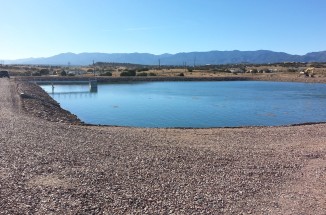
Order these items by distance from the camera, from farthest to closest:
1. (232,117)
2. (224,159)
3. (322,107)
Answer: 1. (322,107)
2. (232,117)
3. (224,159)

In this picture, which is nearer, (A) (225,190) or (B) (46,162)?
(A) (225,190)

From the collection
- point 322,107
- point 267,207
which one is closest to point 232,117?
point 322,107

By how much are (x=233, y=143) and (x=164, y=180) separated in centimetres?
680

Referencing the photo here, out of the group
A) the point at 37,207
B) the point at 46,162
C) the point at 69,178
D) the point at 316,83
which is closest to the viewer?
the point at 37,207

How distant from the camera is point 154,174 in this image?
9961 mm

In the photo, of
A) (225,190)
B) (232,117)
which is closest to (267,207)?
(225,190)

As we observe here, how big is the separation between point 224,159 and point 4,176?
20.7 ft

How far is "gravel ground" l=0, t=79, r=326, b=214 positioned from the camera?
A: 7656mm

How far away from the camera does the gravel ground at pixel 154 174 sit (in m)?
7.66

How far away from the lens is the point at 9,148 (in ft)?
40.0

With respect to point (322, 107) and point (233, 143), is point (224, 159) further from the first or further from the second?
point (322, 107)

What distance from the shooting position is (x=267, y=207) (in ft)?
25.9

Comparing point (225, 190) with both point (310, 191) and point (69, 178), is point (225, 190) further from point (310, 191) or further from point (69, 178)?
point (69, 178)

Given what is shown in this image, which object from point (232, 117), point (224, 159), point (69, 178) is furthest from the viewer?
point (232, 117)
